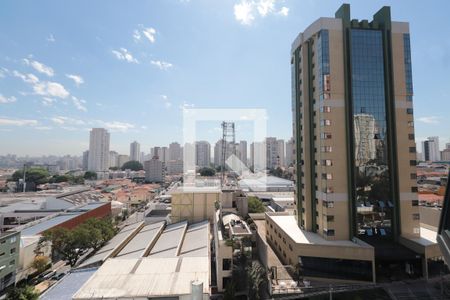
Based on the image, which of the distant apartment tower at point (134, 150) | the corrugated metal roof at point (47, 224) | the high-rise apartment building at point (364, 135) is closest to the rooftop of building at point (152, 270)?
the high-rise apartment building at point (364, 135)

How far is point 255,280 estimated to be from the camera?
34.1ft

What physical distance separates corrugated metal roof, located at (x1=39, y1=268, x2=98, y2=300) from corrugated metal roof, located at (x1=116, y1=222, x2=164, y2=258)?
7.24ft

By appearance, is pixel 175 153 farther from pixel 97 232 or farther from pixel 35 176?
pixel 97 232

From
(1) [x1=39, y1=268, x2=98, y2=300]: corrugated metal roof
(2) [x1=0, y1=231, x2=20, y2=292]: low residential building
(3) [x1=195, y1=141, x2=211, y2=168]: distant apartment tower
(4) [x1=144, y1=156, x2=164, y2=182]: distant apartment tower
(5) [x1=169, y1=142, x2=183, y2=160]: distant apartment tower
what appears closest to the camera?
(1) [x1=39, y1=268, x2=98, y2=300]: corrugated metal roof

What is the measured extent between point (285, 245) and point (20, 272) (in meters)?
15.2

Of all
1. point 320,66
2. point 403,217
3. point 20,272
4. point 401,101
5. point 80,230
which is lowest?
point 20,272

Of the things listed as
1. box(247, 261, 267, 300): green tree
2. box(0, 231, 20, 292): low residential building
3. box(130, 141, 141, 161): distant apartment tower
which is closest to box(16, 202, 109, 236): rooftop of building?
box(0, 231, 20, 292): low residential building

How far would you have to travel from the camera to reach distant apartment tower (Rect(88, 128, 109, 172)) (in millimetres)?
94875

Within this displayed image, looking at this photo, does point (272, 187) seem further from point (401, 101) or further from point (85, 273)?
point (85, 273)

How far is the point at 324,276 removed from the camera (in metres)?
11.4

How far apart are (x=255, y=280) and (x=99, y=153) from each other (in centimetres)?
10129

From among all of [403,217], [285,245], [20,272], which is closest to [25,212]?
[20,272]

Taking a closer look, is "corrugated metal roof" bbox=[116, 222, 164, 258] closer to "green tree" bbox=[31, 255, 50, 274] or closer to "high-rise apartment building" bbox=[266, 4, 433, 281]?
"green tree" bbox=[31, 255, 50, 274]

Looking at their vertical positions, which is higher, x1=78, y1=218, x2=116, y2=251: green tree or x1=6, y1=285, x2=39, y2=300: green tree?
x1=78, y1=218, x2=116, y2=251: green tree
